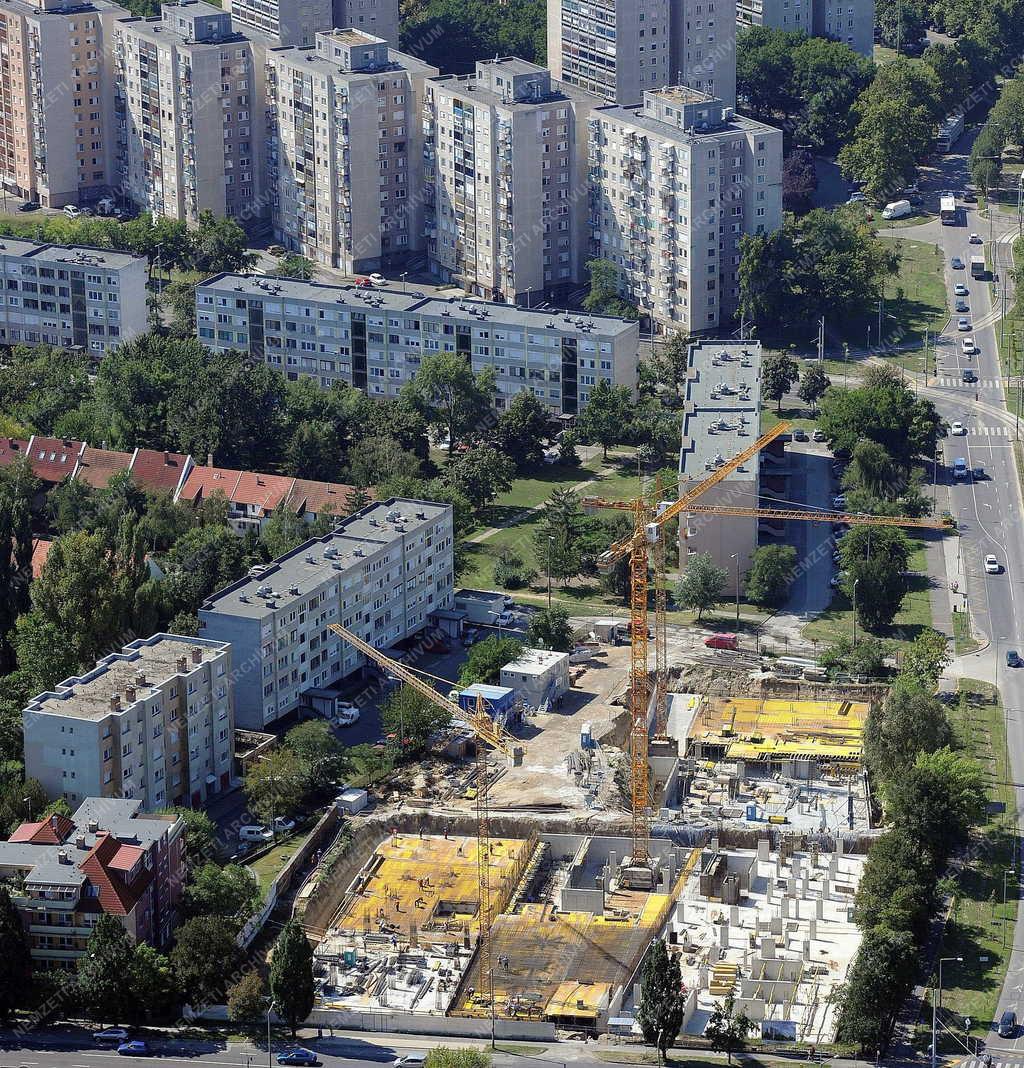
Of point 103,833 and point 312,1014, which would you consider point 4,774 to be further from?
point 312,1014

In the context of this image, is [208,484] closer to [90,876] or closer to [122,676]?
[122,676]

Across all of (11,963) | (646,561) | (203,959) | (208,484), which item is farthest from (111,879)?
(208,484)

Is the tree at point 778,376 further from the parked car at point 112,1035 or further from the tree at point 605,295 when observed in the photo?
the parked car at point 112,1035

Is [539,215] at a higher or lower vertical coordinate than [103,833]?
higher

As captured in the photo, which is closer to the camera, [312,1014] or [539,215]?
[312,1014]

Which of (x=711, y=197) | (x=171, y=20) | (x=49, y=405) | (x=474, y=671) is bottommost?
(x=474, y=671)

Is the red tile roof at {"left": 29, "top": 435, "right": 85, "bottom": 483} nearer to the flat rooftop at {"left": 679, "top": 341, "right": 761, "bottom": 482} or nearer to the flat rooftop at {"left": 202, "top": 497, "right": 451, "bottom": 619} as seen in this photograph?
the flat rooftop at {"left": 202, "top": 497, "right": 451, "bottom": 619}

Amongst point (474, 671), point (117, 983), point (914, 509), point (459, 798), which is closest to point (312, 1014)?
point (117, 983)

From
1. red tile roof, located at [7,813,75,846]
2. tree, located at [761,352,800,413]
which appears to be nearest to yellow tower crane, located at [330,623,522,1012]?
red tile roof, located at [7,813,75,846]
